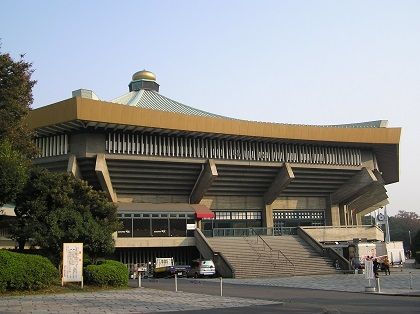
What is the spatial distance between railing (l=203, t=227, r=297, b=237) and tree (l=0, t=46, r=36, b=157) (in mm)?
27089

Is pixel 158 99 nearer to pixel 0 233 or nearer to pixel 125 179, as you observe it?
pixel 125 179

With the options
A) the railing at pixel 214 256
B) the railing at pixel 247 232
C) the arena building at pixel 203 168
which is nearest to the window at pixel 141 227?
the arena building at pixel 203 168

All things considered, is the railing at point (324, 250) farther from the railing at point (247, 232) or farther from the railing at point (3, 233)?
the railing at point (3, 233)

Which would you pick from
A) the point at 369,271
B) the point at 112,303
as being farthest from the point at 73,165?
the point at 369,271

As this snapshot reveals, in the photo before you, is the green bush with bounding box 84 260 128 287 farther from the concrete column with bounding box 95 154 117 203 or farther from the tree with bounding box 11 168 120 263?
the concrete column with bounding box 95 154 117 203

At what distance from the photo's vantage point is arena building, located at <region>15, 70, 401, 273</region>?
145 ft

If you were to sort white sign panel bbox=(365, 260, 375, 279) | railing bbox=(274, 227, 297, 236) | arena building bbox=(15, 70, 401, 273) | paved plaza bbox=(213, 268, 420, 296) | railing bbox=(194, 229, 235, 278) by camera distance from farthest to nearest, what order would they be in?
railing bbox=(274, 227, 297, 236) < arena building bbox=(15, 70, 401, 273) < railing bbox=(194, 229, 235, 278) < paved plaza bbox=(213, 268, 420, 296) < white sign panel bbox=(365, 260, 375, 279)

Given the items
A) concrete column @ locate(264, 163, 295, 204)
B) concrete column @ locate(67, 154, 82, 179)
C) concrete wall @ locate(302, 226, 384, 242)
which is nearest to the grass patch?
concrete column @ locate(67, 154, 82, 179)

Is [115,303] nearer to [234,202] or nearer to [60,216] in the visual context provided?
[60,216]

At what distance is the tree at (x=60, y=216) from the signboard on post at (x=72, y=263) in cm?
230

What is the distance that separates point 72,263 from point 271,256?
24.0 m

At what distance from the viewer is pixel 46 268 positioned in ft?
68.5

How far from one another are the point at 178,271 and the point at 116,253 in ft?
30.7

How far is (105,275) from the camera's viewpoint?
23516 mm
